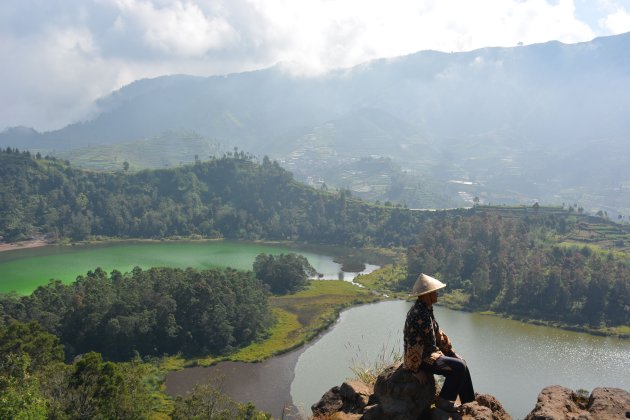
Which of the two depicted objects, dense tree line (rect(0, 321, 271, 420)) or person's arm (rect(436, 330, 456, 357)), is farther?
dense tree line (rect(0, 321, 271, 420))

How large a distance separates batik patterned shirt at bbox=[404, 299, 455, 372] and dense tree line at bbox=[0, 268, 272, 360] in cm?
5058

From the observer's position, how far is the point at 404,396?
342 inches

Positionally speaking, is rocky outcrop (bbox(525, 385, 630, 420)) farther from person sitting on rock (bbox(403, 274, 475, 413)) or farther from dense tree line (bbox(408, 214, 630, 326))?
dense tree line (bbox(408, 214, 630, 326))

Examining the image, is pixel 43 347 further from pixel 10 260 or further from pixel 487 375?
pixel 10 260

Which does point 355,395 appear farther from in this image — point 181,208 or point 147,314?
point 181,208

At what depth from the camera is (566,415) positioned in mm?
8758

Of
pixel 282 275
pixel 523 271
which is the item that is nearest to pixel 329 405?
pixel 282 275

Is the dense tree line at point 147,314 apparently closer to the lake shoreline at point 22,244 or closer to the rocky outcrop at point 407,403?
the rocky outcrop at point 407,403

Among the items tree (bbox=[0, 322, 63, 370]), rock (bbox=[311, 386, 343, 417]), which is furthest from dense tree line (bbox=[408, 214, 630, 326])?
rock (bbox=[311, 386, 343, 417])

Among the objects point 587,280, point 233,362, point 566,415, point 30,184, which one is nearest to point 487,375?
point 233,362

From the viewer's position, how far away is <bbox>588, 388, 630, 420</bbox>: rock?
8.73 meters

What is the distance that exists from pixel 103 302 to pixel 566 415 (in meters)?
55.7

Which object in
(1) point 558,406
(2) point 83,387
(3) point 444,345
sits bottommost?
(2) point 83,387

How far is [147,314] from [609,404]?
2107 inches
